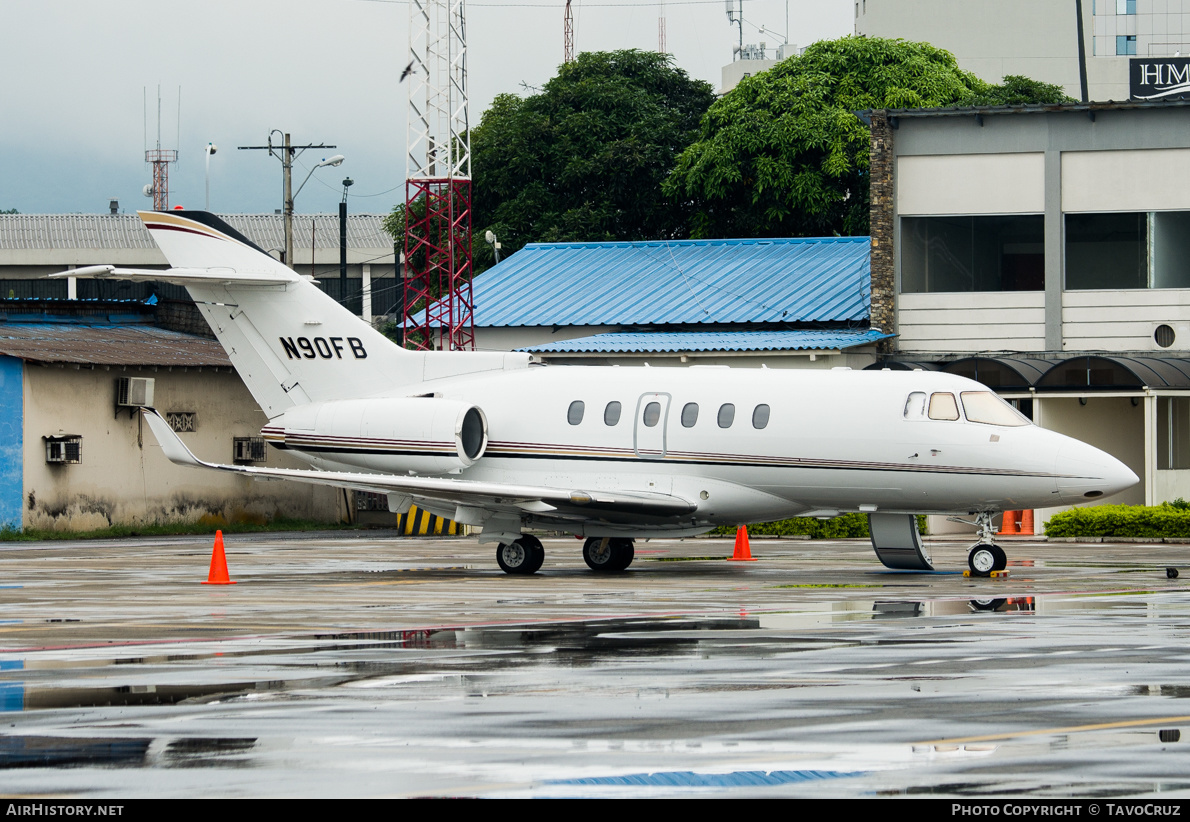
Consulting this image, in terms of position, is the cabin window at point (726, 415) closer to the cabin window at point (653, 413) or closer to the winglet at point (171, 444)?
the cabin window at point (653, 413)

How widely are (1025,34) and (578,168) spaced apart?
4798cm

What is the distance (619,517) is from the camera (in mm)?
24734

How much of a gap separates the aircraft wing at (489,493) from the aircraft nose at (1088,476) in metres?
5.28

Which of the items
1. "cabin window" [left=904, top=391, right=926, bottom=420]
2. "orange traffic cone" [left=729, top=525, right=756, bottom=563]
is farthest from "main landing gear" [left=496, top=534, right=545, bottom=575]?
"cabin window" [left=904, top=391, right=926, bottom=420]

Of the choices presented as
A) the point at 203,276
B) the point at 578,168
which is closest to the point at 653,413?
the point at 203,276

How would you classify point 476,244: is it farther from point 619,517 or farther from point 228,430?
point 619,517

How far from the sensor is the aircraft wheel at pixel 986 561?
22.8 metres

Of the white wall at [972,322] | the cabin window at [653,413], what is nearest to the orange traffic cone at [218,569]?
the cabin window at [653,413]

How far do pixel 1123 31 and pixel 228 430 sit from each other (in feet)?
257

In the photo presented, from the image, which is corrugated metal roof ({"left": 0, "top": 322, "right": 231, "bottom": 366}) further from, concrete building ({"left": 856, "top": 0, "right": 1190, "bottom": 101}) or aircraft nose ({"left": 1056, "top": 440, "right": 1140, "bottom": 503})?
concrete building ({"left": 856, "top": 0, "right": 1190, "bottom": 101})

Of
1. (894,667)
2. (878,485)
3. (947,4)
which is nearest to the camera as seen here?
(894,667)

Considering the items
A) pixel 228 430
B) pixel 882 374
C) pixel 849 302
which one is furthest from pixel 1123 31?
pixel 882 374

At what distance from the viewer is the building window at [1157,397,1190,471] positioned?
35906 millimetres

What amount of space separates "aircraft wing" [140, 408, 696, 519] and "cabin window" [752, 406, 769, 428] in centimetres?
153
